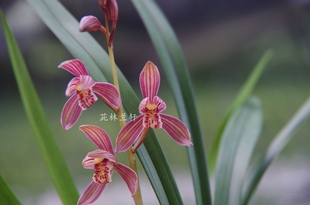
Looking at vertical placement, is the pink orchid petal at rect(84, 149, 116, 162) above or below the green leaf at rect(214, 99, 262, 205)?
below

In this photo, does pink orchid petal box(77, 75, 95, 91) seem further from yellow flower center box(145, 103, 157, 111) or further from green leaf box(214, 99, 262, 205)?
green leaf box(214, 99, 262, 205)

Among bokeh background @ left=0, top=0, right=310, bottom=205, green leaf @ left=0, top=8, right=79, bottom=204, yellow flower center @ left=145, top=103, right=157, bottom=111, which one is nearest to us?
yellow flower center @ left=145, top=103, right=157, bottom=111

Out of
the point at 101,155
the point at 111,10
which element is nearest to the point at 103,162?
the point at 101,155

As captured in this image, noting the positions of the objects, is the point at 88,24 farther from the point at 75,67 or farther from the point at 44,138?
the point at 44,138

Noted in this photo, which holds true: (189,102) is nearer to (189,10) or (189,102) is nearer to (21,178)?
(21,178)

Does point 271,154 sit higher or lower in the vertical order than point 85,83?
higher

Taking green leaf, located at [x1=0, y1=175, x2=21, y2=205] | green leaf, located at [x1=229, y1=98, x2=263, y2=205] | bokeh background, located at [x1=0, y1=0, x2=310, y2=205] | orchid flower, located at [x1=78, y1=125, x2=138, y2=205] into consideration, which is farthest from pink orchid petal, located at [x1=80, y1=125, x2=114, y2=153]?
bokeh background, located at [x1=0, y1=0, x2=310, y2=205]
